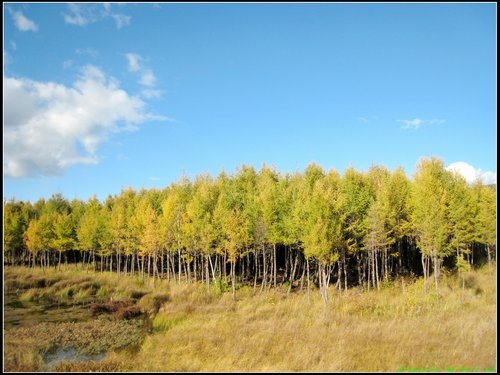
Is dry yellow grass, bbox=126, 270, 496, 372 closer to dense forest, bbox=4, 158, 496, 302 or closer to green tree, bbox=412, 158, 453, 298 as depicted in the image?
dense forest, bbox=4, 158, 496, 302

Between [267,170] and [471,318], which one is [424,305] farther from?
[267,170]

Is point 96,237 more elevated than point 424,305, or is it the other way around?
point 96,237

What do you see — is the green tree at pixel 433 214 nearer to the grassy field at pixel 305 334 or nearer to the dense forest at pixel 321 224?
the dense forest at pixel 321 224

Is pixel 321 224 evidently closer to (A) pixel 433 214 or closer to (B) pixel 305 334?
(B) pixel 305 334

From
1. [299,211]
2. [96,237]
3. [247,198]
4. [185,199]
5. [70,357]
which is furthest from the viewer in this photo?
[96,237]

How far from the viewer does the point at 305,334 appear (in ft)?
72.4

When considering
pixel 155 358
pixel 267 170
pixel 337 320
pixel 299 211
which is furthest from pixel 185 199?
pixel 155 358

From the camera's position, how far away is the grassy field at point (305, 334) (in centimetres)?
1714

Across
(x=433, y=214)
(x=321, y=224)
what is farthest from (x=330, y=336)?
(x=433, y=214)

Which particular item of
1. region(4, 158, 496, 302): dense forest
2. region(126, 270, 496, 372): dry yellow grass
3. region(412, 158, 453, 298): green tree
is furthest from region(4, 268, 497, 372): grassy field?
region(412, 158, 453, 298): green tree

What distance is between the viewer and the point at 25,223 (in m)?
76.4

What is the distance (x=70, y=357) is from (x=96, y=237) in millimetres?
44034

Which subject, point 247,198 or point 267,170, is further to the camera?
point 267,170

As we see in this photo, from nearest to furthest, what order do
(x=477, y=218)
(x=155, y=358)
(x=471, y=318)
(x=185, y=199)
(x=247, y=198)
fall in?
1. (x=155, y=358)
2. (x=471, y=318)
3. (x=477, y=218)
4. (x=247, y=198)
5. (x=185, y=199)
